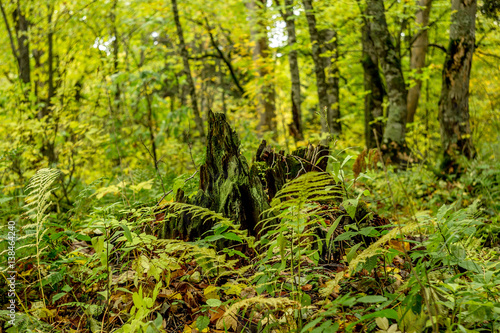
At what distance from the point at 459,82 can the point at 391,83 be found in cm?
147

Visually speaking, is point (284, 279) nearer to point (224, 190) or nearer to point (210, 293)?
point (210, 293)

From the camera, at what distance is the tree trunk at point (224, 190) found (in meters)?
2.65

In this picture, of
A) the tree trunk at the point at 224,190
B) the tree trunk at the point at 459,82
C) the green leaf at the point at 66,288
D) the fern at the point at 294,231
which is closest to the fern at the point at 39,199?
the green leaf at the point at 66,288

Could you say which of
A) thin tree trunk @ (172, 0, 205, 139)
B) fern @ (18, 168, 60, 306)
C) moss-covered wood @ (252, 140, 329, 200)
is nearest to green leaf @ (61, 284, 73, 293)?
fern @ (18, 168, 60, 306)

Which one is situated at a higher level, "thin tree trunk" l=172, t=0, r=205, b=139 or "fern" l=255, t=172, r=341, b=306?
"thin tree trunk" l=172, t=0, r=205, b=139

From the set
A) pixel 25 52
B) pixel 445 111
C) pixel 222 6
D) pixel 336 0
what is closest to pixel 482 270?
pixel 445 111

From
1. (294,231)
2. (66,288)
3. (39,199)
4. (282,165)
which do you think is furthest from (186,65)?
(294,231)

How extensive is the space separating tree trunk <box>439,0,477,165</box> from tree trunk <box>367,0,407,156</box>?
3.68 ft

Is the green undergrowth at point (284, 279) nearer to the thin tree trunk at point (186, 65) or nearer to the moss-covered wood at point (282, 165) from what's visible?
the moss-covered wood at point (282, 165)

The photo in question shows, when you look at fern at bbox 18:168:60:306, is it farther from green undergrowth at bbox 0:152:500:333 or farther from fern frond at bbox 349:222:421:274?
fern frond at bbox 349:222:421:274

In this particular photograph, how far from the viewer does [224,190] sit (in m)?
2.73

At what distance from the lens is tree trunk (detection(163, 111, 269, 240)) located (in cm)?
265

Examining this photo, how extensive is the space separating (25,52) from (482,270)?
8290 millimetres

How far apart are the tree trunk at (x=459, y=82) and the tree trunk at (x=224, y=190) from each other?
5115mm
